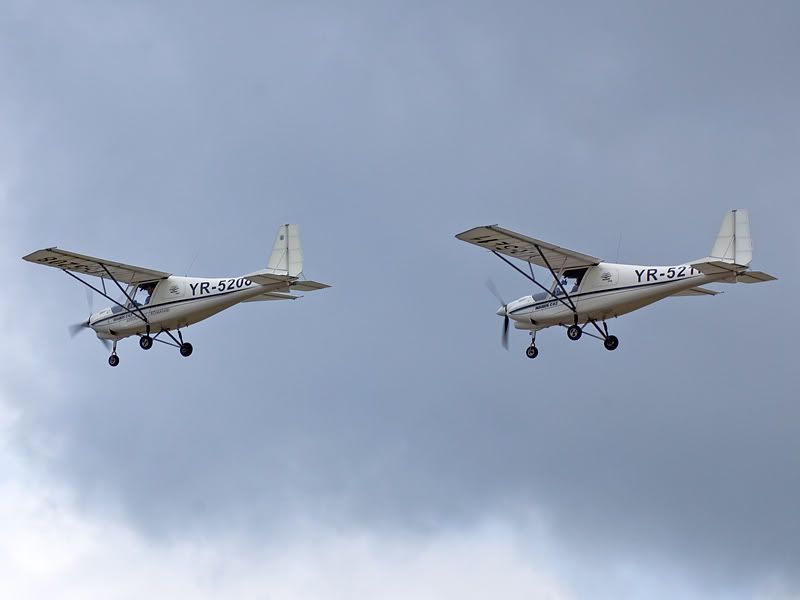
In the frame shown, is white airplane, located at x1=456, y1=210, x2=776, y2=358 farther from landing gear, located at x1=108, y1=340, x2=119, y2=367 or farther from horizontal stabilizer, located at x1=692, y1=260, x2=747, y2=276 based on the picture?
landing gear, located at x1=108, y1=340, x2=119, y2=367

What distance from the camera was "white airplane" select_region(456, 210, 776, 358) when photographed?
58531 mm

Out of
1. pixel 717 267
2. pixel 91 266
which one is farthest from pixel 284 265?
pixel 717 267

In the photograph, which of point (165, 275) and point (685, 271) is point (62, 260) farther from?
point (685, 271)

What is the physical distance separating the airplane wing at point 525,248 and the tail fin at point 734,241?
4742mm

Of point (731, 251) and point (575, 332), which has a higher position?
point (731, 251)

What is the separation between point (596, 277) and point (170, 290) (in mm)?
14511

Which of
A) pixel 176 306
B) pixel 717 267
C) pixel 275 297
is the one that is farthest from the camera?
pixel 275 297

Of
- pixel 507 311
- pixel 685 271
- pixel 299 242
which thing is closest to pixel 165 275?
pixel 299 242

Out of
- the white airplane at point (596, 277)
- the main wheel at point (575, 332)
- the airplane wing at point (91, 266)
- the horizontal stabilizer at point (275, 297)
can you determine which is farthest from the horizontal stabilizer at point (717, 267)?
the airplane wing at point (91, 266)

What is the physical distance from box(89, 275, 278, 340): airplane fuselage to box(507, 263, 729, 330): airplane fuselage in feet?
28.2

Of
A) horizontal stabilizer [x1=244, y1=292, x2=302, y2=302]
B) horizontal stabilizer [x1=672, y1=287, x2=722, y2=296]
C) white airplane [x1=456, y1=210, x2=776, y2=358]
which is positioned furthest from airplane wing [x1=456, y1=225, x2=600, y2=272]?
horizontal stabilizer [x1=244, y1=292, x2=302, y2=302]

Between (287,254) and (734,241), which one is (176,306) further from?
(734,241)

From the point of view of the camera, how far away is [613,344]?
205ft

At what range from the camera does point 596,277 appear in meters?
62.0
